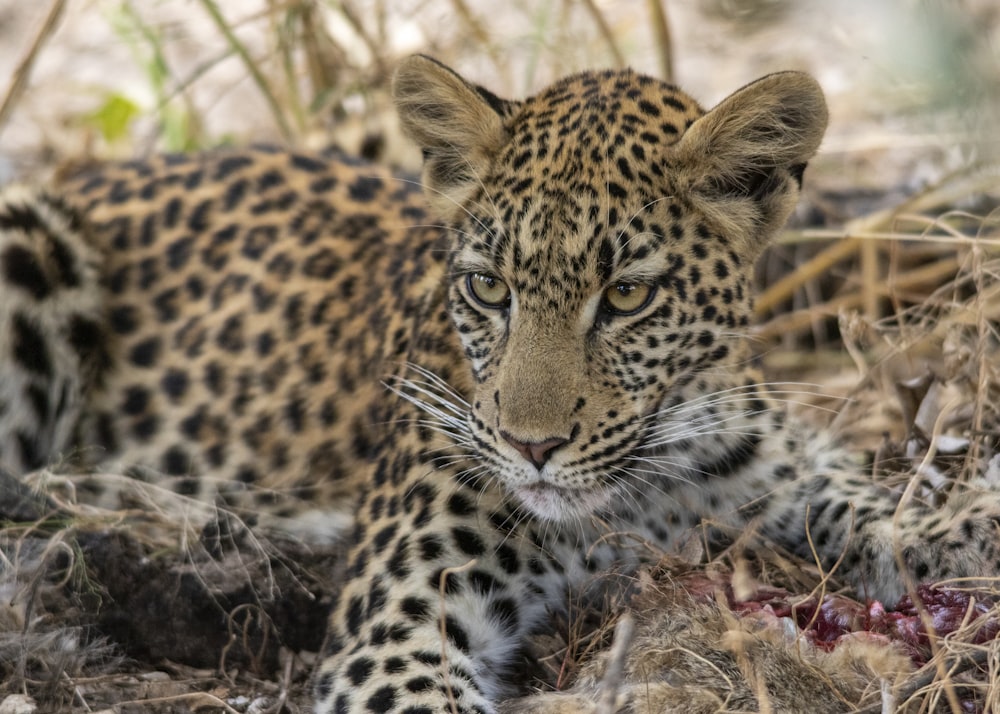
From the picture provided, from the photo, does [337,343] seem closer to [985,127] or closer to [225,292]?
[225,292]

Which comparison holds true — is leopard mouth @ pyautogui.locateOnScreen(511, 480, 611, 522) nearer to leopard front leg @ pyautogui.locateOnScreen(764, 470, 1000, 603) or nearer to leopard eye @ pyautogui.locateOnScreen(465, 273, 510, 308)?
leopard eye @ pyautogui.locateOnScreen(465, 273, 510, 308)

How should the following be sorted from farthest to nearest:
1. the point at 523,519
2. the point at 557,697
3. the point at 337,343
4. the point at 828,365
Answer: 1. the point at 828,365
2. the point at 337,343
3. the point at 523,519
4. the point at 557,697

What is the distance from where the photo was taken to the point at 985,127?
216cm

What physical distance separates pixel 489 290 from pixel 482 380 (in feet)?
1.10

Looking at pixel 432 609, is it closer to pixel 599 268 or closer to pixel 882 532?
pixel 599 268

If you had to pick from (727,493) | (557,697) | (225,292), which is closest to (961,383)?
(727,493)

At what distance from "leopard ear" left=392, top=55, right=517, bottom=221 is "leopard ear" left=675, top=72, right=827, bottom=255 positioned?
2.51ft

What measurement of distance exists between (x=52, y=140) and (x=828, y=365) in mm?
6693

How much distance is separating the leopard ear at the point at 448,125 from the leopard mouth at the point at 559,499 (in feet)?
3.79

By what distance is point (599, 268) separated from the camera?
4.39 meters

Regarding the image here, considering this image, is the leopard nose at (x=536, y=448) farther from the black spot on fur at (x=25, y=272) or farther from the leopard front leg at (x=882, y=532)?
the black spot on fur at (x=25, y=272)

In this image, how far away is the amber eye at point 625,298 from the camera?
14.6ft

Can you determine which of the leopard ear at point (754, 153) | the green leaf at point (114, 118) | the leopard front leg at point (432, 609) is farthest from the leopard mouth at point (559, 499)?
the green leaf at point (114, 118)

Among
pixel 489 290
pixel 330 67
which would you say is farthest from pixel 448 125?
pixel 330 67
